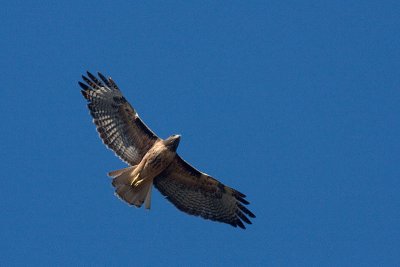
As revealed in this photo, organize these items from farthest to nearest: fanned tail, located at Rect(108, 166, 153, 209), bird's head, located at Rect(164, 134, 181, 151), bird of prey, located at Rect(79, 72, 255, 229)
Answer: bird of prey, located at Rect(79, 72, 255, 229) → bird's head, located at Rect(164, 134, 181, 151) → fanned tail, located at Rect(108, 166, 153, 209)

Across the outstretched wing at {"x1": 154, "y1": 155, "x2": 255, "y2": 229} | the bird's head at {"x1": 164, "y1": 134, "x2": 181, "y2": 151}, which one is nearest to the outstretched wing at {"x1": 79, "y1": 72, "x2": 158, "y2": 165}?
the bird's head at {"x1": 164, "y1": 134, "x2": 181, "y2": 151}

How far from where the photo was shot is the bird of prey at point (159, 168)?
1666 cm

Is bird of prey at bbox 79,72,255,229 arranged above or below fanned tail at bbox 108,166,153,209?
above

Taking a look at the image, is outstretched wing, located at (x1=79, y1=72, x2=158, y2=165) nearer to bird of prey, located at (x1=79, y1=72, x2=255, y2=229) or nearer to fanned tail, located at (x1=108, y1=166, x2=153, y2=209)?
bird of prey, located at (x1=79, y1=72, x2=255, y2=229)

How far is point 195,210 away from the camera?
660 inches

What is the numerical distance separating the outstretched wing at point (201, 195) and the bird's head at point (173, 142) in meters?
0.60

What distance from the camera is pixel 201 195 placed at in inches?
663

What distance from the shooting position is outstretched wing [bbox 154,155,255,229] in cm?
1669

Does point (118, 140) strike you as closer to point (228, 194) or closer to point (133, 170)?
point (133, 170)

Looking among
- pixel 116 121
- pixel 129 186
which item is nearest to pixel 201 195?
pixel 129 186

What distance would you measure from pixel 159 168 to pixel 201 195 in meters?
1.29

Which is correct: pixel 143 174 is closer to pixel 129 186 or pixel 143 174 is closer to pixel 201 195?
→ pixel 129 186

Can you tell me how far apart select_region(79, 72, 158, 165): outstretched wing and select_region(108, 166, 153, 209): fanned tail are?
0.59 meters

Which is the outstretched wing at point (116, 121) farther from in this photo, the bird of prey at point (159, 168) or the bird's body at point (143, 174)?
the bird's body at point (143, 174)
